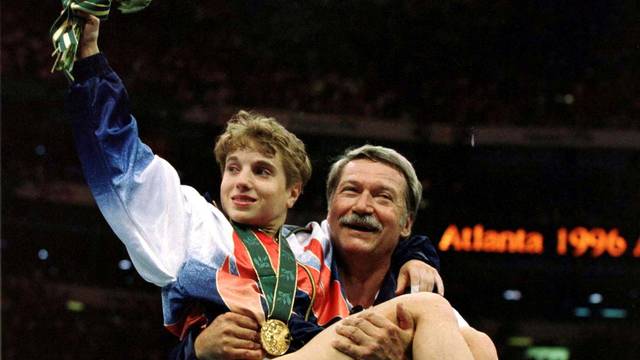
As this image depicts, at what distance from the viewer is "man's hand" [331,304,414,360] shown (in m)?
1.45

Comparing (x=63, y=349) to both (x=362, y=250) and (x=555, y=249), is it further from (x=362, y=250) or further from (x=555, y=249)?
(x=362, y=250)

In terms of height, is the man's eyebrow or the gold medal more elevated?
the man's eyebrow

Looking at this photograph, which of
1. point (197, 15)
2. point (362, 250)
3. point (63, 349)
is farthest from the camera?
point (63, 349)

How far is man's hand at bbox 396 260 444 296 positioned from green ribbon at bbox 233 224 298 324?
27cm

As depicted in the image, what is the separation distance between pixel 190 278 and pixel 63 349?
4.17 m

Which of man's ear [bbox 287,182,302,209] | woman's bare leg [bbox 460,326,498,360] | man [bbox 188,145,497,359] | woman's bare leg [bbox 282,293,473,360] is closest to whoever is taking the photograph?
woman's bare leg [bbox 282,293,473,360]

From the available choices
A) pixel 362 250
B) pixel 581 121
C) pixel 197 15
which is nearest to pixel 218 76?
pixel 197 15

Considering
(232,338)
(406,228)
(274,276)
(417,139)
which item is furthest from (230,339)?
(417,139)

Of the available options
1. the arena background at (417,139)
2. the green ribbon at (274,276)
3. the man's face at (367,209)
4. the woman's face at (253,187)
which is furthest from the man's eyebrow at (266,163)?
the arena background at (417,139)

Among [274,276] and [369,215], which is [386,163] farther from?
[274,276]

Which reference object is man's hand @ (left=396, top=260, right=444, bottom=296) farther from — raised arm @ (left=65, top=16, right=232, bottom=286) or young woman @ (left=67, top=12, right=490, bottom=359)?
raised arm @ (left=65, top=16, right=232, bottom=286)

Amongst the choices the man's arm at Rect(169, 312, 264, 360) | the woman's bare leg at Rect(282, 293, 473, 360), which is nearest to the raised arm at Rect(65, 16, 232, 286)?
the man's arm at Rect(169, 312, 264, 360)

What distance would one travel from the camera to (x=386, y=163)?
75.3 inches

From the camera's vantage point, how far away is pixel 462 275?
17.2ft
